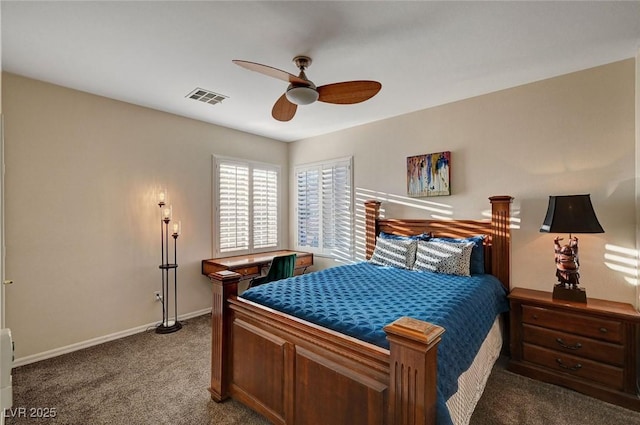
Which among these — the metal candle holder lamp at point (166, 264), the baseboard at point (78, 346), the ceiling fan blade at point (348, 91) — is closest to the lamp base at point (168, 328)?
the metal candle holder lamp at point (166, 264)

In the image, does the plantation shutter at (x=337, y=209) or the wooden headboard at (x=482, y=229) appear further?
the plantation shutter at (x=337, y=209)

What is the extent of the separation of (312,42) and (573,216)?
253 centimetres

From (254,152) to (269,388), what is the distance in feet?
11.8

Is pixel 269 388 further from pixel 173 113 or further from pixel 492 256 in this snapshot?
pixel 173 113

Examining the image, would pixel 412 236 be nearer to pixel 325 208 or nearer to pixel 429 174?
pixel 429 174

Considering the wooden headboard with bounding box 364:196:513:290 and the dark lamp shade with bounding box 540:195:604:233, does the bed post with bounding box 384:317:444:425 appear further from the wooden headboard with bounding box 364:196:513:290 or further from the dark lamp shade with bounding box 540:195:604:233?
the wooden headboard with bounding box 364:196:513:290

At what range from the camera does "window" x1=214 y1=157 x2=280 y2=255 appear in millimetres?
4422

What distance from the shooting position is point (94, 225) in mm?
3320

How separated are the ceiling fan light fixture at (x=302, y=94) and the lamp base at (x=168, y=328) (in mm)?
3008

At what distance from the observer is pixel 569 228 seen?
253 cm

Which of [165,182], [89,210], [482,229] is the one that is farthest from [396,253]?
[89,210]

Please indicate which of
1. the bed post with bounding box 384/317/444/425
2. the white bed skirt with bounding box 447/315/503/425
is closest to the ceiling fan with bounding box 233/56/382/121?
the bed post with bounding box 384/317/444/425

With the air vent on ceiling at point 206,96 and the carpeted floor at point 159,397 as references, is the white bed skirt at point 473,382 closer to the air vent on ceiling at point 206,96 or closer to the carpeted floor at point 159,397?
the carpeted floor at point 159,397

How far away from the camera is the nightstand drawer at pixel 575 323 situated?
92.7 inches
